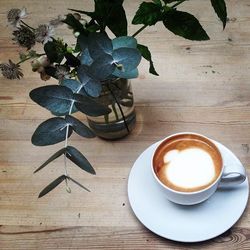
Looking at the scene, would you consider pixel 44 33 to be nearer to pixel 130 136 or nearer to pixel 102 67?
pixel 102 67

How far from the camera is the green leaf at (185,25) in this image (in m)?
0.55

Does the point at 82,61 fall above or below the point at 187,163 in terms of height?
above

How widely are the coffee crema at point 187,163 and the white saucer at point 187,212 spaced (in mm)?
39

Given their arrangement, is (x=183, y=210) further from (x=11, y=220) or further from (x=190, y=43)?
(x=190, y=43)

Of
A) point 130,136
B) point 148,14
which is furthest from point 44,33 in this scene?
point 130,136

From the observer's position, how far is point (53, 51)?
1.73 feet

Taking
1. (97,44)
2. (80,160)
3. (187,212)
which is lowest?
(187,212)

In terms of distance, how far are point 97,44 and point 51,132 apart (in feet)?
0.41

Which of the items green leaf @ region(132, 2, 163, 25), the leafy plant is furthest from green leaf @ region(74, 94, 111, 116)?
green leaf @ region(132, 2, 163, 25)

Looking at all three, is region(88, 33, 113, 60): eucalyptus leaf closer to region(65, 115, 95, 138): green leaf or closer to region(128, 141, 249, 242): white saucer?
region(65, 115, 95, 138): green leaf

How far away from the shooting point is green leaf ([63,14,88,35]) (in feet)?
1.72

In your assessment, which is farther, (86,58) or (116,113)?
(116,113)

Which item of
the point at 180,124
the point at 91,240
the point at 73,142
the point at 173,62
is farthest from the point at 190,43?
the point at 91,240

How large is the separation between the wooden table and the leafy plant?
0.12 meters
